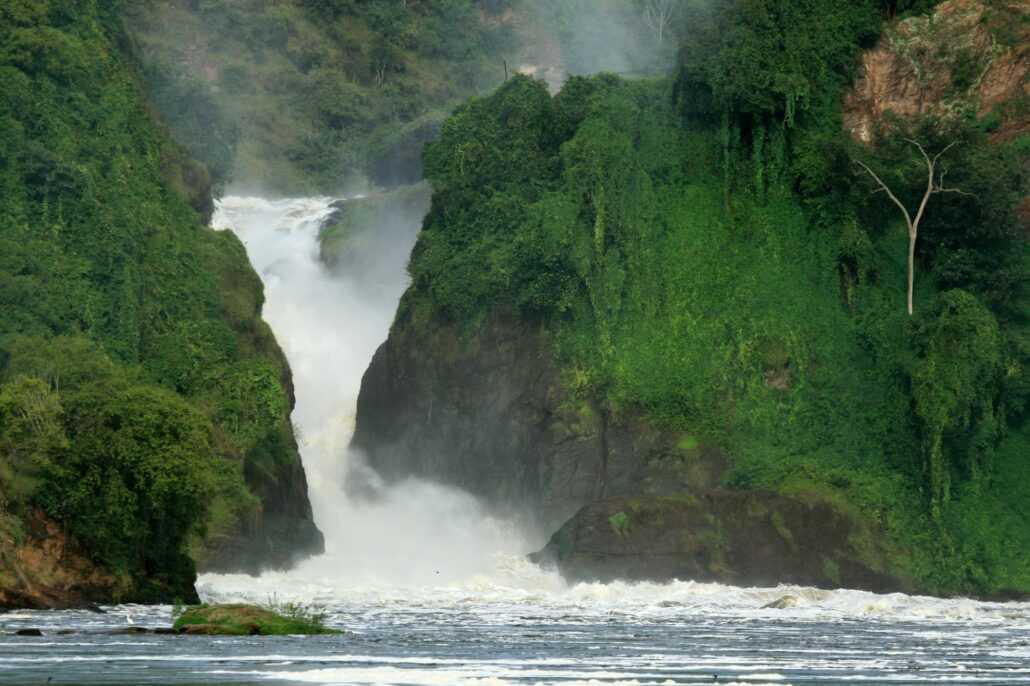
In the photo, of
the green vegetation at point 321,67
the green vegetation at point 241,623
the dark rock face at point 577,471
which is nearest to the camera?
the green vegetation at point 241,623

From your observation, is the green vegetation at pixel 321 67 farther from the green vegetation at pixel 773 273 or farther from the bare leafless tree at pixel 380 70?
the green vegetation at pixel 773 273

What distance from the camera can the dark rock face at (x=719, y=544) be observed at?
2232 inches

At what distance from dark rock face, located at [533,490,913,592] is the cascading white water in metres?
6.34

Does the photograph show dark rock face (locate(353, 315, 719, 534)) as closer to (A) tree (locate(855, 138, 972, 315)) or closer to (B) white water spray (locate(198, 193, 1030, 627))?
(B) white water spray (locate(198, 193, 1030, 627))

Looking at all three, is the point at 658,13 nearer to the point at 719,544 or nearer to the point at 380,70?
the point at 380,70

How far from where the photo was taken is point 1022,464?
204ft

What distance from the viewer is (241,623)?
35.4 m

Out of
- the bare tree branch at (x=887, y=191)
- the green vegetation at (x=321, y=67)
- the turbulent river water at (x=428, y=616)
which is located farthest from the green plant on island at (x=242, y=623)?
the green vegetation at (x=321, y=67)

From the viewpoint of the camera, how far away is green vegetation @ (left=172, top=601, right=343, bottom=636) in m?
35.0

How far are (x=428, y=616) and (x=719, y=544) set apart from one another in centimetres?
1653

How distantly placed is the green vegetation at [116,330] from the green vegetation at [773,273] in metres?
9.79

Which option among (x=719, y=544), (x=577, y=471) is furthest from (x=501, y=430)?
(x=719, y=544)

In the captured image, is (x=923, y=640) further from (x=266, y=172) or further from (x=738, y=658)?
(x=266, y=172)

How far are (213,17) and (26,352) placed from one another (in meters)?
79.6
